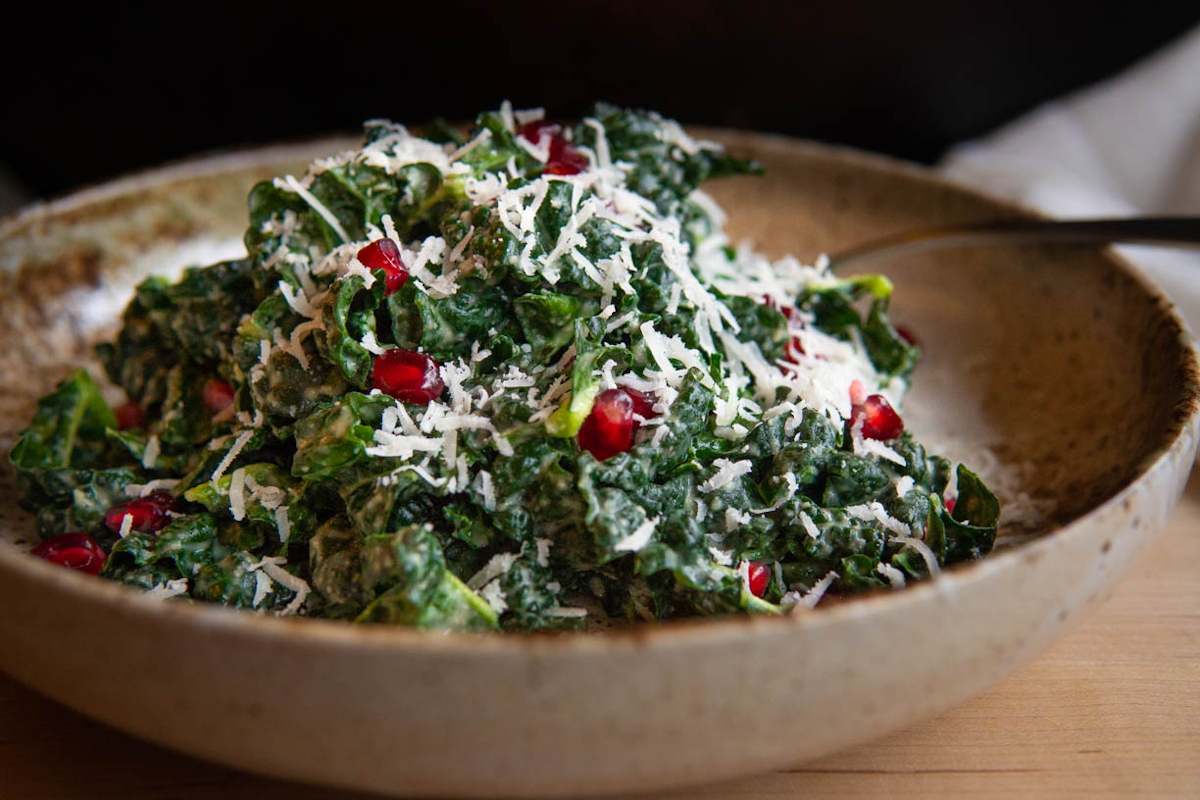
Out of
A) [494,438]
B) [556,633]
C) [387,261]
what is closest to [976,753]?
[556,633]

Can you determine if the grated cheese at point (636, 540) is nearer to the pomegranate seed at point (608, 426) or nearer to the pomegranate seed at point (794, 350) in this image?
the pomegranate seed at point (608, 426)

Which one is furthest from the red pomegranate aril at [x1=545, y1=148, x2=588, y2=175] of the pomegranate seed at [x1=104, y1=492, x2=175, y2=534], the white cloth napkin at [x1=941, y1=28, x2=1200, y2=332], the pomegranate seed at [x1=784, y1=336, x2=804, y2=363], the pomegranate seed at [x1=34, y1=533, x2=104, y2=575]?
the white cloth napkin at [x1=941, y1=28, x2=1200, y2=332]

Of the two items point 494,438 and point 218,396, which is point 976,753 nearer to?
point 494,438

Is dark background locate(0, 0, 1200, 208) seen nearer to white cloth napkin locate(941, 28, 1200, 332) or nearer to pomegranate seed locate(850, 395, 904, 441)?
white cloth napkin locate(941, 28, 1200, 332)

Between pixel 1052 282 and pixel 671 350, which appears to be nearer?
pixel 671 350

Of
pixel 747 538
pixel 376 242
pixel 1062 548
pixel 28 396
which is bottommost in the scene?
pixel 28 396

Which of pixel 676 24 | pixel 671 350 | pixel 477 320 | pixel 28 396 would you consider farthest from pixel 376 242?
pixel 676 24

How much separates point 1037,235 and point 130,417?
8.54ft

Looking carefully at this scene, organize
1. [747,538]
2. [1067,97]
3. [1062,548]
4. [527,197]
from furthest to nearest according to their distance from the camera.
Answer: [1067,97] < [527,197] < [747,538] < [1062,548]

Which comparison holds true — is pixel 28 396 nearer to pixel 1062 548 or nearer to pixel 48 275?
pixel 48 275

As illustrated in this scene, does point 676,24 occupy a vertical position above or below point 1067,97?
above

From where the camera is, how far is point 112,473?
2.38 m

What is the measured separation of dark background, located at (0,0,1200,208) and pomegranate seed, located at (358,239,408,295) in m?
2.68

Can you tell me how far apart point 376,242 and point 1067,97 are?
424 cm
